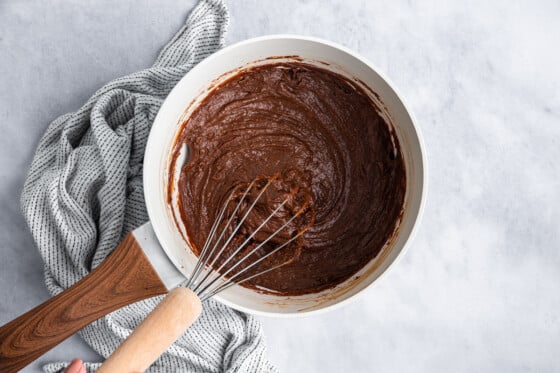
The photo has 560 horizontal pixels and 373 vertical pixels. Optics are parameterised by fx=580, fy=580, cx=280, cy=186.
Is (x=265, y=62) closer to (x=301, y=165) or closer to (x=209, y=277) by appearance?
(x=301, y=165)

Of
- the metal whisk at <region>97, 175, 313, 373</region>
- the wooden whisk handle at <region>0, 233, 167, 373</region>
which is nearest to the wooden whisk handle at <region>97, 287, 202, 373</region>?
the metal whisk at <region>97, 175, 313, 373</region>

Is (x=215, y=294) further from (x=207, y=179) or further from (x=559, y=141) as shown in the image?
(x=559, y=141)

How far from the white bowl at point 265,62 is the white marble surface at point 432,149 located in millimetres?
220

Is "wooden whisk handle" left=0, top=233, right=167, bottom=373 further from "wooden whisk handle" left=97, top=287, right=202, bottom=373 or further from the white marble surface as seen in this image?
the white marble surface

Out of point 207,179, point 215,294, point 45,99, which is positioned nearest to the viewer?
point 215,294

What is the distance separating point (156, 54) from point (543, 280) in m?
1.10

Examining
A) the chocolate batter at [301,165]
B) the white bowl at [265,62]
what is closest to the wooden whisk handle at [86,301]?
the white bowl at [265,62]

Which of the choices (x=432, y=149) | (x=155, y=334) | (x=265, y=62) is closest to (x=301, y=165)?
(x=265, y=62)

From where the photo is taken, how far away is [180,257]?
1.15 meters

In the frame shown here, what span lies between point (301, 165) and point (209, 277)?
31 cm

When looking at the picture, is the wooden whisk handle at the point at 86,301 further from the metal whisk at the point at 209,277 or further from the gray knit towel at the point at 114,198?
the gray knit towel at the point at 114,198

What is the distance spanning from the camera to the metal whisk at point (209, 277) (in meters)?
0.92

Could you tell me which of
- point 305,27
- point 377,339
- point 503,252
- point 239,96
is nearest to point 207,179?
point 239,96

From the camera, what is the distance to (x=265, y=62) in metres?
1.22
